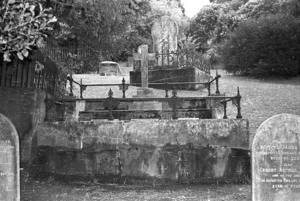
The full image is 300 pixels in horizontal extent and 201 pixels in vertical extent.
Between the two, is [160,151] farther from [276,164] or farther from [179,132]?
[276,164]

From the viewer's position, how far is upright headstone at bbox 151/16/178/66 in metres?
16.8

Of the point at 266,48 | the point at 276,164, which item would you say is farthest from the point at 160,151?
the point at 266,48

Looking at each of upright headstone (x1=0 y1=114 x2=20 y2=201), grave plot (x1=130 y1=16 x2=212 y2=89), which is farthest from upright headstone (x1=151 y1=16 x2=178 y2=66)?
upright headstone (x1=0 y1=114 x2=20 y2=201)

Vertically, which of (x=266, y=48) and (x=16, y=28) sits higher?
(x=266, y=48)

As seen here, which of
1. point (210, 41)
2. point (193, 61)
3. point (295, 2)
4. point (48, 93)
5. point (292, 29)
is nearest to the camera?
point (48, 93)

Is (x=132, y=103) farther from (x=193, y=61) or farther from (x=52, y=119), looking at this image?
(x=193, y=61)

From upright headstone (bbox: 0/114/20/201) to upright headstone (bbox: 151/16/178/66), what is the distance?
1145 centimetres

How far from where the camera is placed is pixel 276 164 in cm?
574

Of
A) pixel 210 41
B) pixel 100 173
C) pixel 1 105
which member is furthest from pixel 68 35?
pixel 210 41

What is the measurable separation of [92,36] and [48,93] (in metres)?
1.95

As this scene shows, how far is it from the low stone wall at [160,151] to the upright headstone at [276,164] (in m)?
2.42

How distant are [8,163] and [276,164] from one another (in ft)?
13.8

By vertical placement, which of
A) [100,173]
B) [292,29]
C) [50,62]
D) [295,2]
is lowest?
[100,173]

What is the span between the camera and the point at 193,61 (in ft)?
52.7
